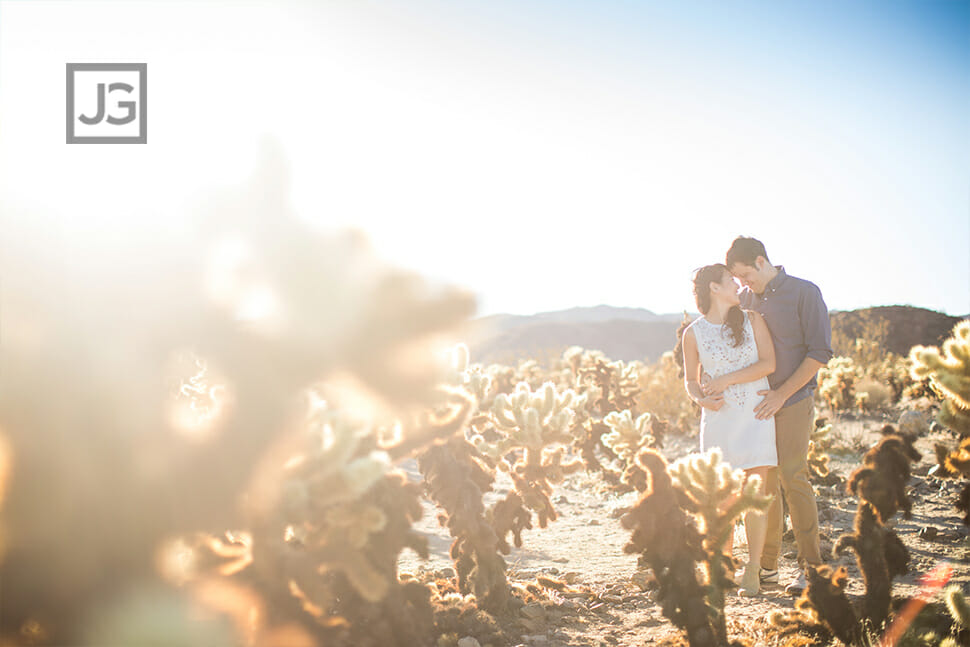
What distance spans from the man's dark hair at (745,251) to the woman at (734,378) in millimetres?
152

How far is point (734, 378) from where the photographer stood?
428 cm

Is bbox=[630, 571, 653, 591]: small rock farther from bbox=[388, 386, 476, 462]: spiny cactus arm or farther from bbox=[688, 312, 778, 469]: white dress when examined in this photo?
bbox=[388, 386, 476, 462]: spiny cactus arm

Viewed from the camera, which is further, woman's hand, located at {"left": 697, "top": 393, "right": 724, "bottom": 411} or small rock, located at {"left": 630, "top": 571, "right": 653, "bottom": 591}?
small rock, located at {"left": 630, "top": 571, "right": 653, "bottom": 591}

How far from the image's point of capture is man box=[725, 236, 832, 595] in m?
4.28

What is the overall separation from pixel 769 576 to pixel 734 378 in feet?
4.72

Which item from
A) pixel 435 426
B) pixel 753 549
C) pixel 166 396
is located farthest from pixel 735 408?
pixel 166 396

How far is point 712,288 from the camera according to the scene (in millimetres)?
4340

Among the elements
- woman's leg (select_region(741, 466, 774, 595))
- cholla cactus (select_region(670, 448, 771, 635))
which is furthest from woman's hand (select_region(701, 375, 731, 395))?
cholla cactus (select_region(670, 448, 771, 635))

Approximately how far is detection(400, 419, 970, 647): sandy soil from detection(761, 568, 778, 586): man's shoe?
0.06 metres

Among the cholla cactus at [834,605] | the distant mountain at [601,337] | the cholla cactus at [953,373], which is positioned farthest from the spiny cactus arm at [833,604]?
the distant mountain at [601,337]

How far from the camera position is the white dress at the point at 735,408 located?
4242 mm

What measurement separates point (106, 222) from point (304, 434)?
84cm

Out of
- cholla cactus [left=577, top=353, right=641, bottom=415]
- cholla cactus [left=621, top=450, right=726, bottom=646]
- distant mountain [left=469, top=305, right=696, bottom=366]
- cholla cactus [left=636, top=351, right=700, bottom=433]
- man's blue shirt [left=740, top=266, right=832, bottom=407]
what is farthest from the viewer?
distant mountain [left=469, top=305, right=696, bottom=366]

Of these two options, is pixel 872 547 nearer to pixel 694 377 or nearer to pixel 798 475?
pixel 798 475
